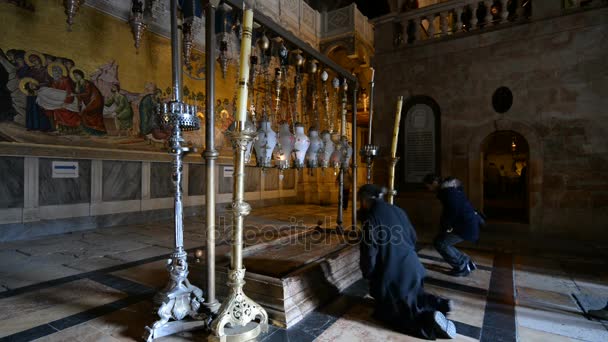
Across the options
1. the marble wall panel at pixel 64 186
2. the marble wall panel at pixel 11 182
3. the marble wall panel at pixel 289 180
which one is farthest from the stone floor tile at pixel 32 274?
the marble wall panel at pixel 289 180

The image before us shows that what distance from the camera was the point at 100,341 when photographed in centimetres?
208

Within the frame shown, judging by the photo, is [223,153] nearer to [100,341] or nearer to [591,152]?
[100,341]

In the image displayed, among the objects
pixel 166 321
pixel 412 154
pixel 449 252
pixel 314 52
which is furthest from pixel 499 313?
pixel 412 154

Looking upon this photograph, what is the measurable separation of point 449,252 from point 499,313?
3.80 ft

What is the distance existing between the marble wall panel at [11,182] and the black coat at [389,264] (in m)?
6.57

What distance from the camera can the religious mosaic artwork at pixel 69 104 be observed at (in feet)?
18.3

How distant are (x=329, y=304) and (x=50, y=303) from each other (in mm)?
2495

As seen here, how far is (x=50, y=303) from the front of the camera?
2730 mm

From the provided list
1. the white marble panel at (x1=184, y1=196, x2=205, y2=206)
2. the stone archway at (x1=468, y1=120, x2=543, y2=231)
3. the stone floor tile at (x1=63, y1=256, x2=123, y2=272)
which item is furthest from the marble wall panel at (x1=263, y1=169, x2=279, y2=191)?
the stone floor tile at (x1=63, y1=256, x2=123, y2=272)

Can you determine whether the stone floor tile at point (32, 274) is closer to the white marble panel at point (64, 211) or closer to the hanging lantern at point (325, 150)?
the white marble panel at point (64, 211)

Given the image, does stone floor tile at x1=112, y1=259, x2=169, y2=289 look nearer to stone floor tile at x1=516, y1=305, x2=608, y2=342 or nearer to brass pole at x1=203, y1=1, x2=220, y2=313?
brass pole at x1=203, y1=1, x2=220, y2=313

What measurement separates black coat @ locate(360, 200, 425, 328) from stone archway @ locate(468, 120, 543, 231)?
5.11 m

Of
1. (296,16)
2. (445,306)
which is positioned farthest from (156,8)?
(445,306)

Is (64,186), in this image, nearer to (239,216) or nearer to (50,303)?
(50,303)
